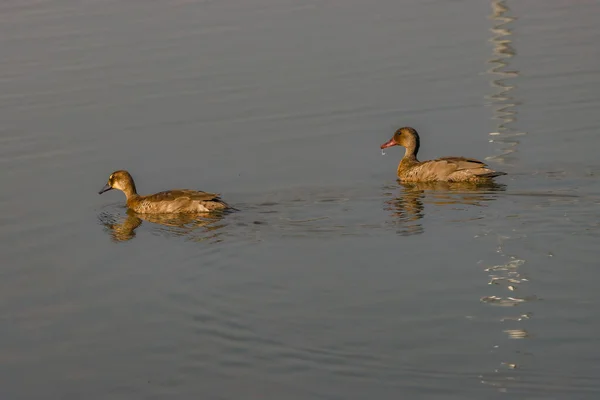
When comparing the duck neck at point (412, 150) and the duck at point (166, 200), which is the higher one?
the duck neck at point (412, 150)

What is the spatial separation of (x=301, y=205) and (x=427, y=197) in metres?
1.75

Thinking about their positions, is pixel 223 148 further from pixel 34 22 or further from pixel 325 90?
pixel 34 22

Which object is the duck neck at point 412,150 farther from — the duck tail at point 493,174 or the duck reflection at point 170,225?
the duck reflection at point 170,225

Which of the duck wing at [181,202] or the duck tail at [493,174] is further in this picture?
the duck tail at [493,174]

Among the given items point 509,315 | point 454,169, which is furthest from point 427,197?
point 509,315

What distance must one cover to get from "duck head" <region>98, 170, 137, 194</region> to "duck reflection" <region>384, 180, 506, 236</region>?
135 inches

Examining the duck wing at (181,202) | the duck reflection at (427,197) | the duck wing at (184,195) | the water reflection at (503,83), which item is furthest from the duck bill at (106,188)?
the water reflection at (503,83)

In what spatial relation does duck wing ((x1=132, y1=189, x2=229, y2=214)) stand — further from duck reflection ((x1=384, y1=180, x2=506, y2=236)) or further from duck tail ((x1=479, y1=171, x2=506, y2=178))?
duck tail ((x1=479, y1=171, x2=506, y2=178))

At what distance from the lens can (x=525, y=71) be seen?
69.3 feet

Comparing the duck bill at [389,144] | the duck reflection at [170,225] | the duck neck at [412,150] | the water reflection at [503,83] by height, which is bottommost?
the duck reflection at [170,225]

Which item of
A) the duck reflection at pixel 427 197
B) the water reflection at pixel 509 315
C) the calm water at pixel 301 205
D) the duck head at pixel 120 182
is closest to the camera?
the water reflection at pixel 509 315

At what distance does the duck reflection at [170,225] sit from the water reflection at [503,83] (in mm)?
4170

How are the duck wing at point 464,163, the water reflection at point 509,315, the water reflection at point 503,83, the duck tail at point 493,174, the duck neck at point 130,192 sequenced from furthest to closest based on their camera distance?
the water reflection at point 503,83
the duck neck at point 130,192
the duck wing at point 464,163
the duck tail at point 493,174
the water reflection at point 509,315

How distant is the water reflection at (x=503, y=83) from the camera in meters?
17.6
